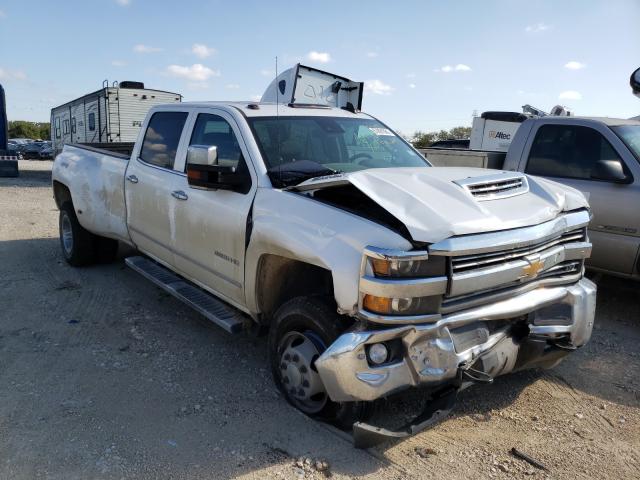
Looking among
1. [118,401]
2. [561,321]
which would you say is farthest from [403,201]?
[118,401]

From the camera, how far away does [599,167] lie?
5121mm

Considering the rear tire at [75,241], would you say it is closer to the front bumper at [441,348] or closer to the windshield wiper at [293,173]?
the windshield wiper at [293,173]

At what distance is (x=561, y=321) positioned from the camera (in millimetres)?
3326

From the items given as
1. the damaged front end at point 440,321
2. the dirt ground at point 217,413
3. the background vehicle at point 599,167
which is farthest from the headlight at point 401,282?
the background vehicle at point 599,167

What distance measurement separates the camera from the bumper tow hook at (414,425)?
2.74 m

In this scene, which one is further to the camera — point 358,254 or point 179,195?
point 179,195

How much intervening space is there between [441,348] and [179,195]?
8.17 feet

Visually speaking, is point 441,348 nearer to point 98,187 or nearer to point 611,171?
point 611,171

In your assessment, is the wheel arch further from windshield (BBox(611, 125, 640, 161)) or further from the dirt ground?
windshield (BBox(611, 125, 640, 161))

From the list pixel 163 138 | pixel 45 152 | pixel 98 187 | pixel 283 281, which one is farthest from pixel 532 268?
pixel 45 152

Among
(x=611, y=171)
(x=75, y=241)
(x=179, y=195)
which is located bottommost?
(x=75, y=241)

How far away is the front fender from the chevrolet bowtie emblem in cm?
82

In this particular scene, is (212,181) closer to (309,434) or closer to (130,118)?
(309,434)

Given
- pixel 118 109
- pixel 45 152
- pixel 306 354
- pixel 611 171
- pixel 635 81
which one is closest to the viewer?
pixel 306 354
